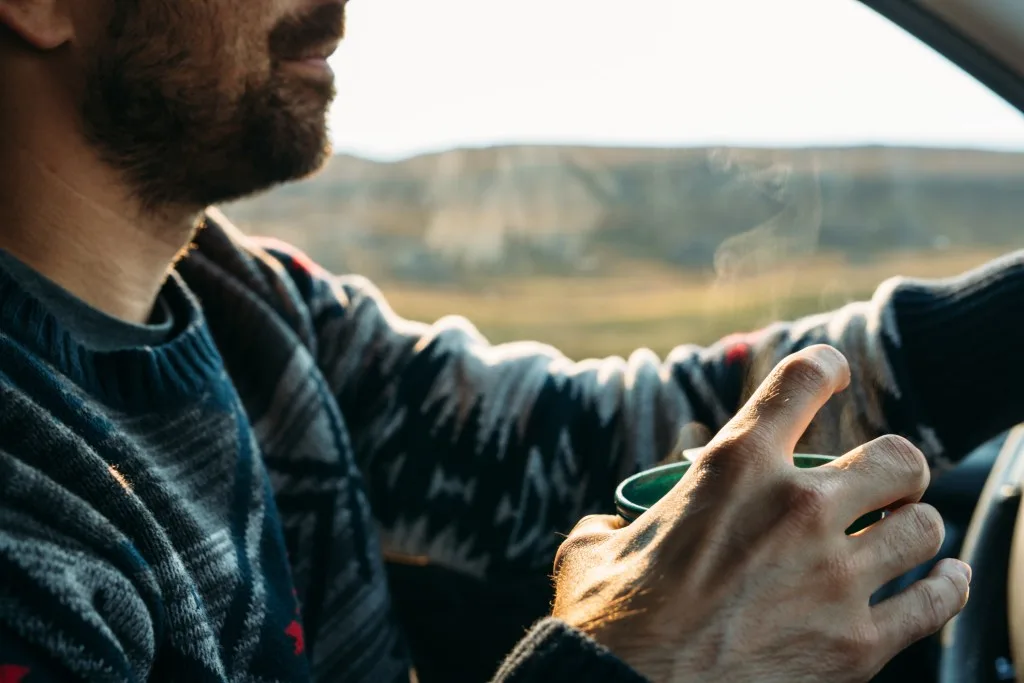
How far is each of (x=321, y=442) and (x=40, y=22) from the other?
641 millimetres

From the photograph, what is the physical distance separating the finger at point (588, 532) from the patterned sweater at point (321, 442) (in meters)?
0.11

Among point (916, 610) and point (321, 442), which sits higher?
point (916, 610)

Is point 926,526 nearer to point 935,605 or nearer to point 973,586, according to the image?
point 935,605

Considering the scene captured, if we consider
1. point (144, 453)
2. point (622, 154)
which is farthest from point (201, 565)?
point (622, 154)

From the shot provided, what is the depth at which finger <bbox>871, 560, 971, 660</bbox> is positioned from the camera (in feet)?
2.29

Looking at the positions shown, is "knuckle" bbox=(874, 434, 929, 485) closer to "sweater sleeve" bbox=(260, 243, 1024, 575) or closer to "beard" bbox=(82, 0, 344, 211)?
"sweater sleeve" bbox=(260, 243, 1024, 575)

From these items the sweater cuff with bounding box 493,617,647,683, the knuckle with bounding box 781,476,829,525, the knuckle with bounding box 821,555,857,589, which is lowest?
the sweater cuff with bounding box 493,617,647,683

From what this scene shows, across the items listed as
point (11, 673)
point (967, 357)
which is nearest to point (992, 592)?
point (967, 357)

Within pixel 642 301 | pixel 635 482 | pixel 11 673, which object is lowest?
pixel 642 301

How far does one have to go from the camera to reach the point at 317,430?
55.0 inches

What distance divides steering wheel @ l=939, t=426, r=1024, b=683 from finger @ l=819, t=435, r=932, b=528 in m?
0.55

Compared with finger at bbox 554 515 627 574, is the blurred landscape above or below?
below

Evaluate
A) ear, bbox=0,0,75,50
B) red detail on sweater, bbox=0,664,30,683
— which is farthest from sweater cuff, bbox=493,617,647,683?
ear, bbox=0,0,75,50

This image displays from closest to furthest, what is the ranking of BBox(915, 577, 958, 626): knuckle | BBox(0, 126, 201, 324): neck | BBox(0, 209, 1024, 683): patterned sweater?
BBox(915, 577, 958, 626): knuckle
BBox(0, 209, 1024, 683): patterned sweater
BBox(0, 126, 201, 324): neck
